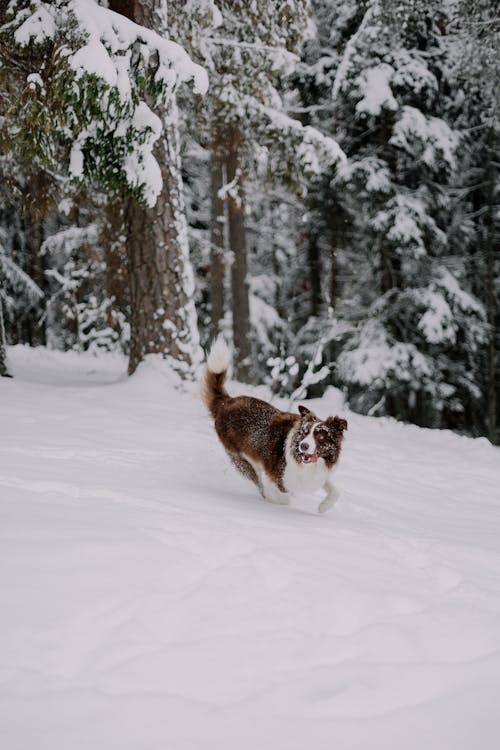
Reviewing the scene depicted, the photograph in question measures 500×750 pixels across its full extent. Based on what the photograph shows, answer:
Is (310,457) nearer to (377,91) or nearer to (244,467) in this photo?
Answer: (244,467)

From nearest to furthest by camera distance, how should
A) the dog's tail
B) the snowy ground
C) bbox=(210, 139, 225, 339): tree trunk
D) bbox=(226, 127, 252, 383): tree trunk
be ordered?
the snowy ground → the dog's tail → bbox=(226, 127, 252, 383): tree trunk → bbox=(210, 139, 225, 339): tree trunk

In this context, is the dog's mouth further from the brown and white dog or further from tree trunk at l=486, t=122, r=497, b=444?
tree trunk at l=486, t=122, r=497, b=444

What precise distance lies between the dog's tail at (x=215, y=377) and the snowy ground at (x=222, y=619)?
1.16 meters

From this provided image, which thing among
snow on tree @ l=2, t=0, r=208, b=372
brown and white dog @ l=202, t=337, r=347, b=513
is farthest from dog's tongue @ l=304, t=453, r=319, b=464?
snow on tree @ l=2, t=0, r=208, b=372

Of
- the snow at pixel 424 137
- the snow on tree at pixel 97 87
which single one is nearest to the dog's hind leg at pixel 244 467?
the snow on tree at pixel 97 87

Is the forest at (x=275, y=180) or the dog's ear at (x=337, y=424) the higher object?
the forest at (x=275, y=180)

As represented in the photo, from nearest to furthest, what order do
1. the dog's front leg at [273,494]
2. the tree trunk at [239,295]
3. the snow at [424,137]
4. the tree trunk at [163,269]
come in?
the dog's front leg at [273,494], the tree trunk at [163,269], the tree trunk at [239,295], the snow at [424,137]

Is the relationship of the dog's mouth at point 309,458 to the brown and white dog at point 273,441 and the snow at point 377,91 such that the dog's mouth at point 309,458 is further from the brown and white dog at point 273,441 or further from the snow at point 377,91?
the snow at point 377,91

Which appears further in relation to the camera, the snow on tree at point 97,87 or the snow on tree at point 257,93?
the snow on tree at point 257,93

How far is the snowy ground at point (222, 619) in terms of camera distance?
72.6 inches

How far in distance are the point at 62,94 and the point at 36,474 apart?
345 centimetres

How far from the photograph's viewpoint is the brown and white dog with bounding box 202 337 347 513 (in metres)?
4.50

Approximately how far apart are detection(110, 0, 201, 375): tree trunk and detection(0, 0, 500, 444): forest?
3 centimetres

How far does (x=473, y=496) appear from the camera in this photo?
5.86 metres
